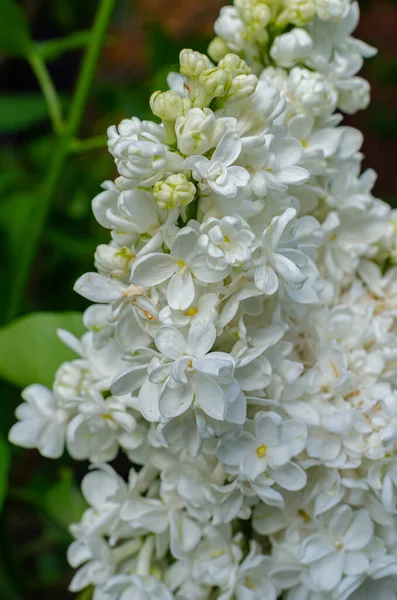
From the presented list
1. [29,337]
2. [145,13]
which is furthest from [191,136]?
[145,13]

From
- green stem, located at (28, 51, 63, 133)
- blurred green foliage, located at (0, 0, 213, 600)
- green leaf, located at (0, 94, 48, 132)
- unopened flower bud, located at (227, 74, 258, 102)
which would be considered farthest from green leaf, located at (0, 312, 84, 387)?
green leaf, located at (0, 94, 48, 132)

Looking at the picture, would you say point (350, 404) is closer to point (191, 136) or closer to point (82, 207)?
point (191, 136)

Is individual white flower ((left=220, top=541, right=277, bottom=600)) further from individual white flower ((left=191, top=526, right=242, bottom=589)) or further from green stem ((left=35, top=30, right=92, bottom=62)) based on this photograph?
green stem ((left=35, top=30, right=92, bottom=62))

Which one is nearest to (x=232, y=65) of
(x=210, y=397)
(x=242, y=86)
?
(x=242, y=86)

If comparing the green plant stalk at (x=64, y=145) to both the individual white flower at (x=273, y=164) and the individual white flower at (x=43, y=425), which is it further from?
the individual white flower at (x=273, y=164)

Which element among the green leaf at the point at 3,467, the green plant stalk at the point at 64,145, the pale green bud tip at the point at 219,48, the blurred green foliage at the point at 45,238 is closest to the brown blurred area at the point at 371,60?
the blurred green foliage at the point at 45,238

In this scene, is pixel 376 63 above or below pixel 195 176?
above
